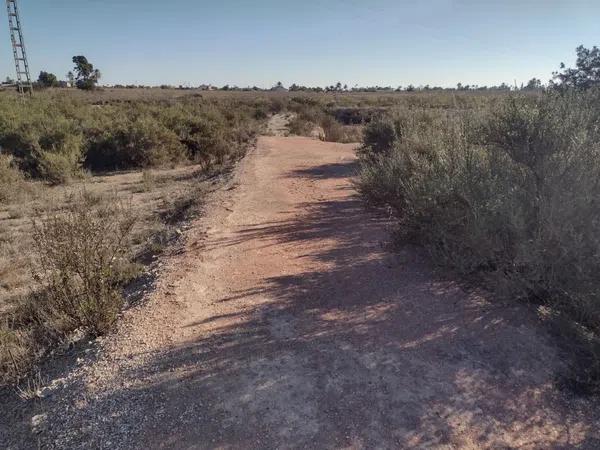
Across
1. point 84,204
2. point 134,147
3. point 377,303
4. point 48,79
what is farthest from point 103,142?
point 48,79

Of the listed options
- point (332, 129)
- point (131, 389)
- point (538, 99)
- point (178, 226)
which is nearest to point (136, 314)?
point (131, 389)

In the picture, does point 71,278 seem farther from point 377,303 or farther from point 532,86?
point 532,86

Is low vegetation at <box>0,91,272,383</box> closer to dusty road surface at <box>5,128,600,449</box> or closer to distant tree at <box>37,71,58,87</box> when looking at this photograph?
dusty road surface at <box>5,128,600,449</box>

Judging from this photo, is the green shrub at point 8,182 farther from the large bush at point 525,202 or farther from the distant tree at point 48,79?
the distant tree at point 48,79

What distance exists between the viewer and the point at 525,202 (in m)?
4.48

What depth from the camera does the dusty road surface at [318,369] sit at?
3035mm

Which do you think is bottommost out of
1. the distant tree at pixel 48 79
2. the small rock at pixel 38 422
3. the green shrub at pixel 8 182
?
the small rock at pixel 38 422

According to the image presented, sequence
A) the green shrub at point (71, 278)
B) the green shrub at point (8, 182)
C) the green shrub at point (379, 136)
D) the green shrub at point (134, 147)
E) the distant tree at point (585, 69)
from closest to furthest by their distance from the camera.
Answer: the green shrub at point (71, 278) < the distant tree at point (585, 69) < the green shrub at point (8, 182) < the green shrub at point (379, 136) < the green shrub at point (134, 147)

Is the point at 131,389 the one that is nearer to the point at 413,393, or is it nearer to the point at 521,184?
the point at 413,393

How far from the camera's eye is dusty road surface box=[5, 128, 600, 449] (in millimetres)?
3035

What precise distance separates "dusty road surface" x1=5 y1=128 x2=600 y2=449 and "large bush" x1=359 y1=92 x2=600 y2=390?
1.22 feet

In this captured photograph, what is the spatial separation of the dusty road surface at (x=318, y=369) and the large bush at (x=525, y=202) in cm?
37

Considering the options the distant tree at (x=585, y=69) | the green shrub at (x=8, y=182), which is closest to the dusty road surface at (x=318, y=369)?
the distant tree at (x=585, y=69)

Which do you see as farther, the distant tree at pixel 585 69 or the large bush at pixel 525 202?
the distant tree at pixel 585 69
